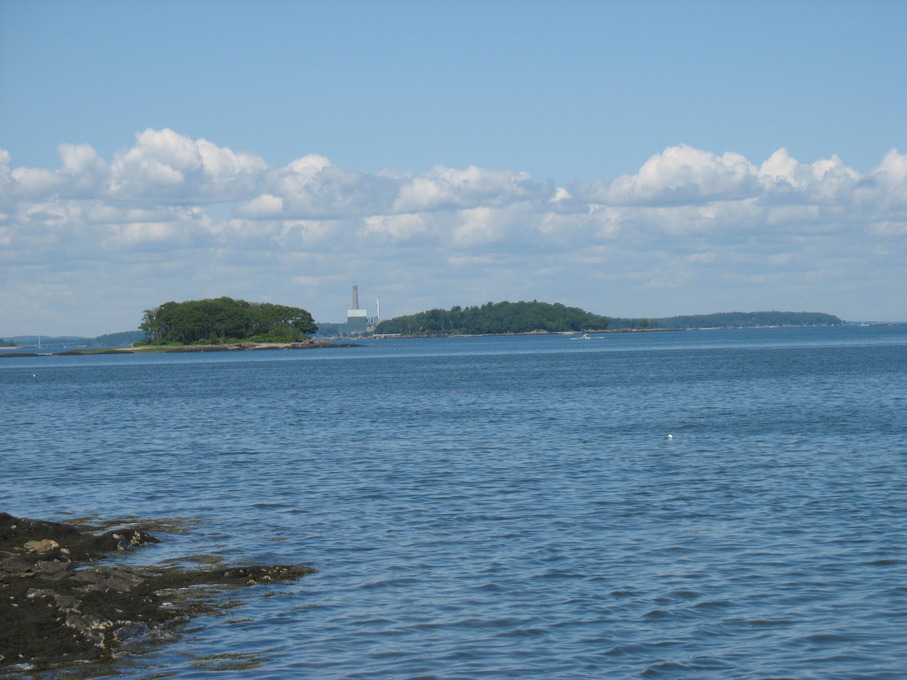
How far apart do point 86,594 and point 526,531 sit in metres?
10.3

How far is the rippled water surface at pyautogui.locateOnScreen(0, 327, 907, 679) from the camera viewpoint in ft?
49.9

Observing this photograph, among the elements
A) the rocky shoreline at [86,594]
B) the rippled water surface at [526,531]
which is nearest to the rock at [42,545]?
the rocky shoreline at [86,594]

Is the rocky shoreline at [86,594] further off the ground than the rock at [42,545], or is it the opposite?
the rock at [42,545]

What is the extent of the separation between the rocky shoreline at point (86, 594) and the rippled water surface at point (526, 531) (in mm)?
803

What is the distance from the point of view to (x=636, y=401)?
223 ft

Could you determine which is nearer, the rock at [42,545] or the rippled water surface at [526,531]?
the rippled water surface at [526,531]

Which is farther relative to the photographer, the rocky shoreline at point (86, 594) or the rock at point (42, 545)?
the rock at point (42, 545)

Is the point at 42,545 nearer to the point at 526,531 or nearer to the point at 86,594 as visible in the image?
the point at 86,594

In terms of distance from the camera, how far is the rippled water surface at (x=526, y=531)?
15.2 metres

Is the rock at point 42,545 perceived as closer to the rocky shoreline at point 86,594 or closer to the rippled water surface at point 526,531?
the rocky shoreline at point 86,594

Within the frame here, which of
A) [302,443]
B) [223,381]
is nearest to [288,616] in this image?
[302,443]

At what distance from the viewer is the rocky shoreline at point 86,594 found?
15.2 m

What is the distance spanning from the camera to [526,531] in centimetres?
2377

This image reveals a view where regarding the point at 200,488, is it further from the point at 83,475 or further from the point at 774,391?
the point at 774,391
